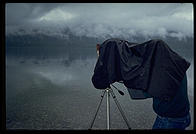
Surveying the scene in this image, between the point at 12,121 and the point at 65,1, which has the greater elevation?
the point at 65,1

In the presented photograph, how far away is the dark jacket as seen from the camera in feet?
7.75

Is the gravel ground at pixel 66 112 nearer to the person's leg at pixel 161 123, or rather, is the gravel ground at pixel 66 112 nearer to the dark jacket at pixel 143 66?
the person's leg at pixel 161 123

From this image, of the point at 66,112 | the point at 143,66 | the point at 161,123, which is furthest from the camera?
the point at 66,112

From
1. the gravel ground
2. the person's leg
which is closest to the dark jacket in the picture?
the person's leg

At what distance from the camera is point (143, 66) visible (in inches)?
101

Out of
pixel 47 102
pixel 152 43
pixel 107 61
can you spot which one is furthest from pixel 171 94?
pixel 47 102

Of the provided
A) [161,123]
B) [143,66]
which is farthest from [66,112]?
[143,66]

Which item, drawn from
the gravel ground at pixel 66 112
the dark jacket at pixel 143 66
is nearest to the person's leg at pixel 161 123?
the dark jacket at pixel 143 66

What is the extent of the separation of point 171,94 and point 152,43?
0.73m

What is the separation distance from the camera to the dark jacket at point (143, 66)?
236 centimetres

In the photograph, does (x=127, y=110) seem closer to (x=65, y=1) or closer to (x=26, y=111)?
(x=26, y=111)

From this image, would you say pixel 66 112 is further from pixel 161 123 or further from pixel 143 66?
pixel 143 66
